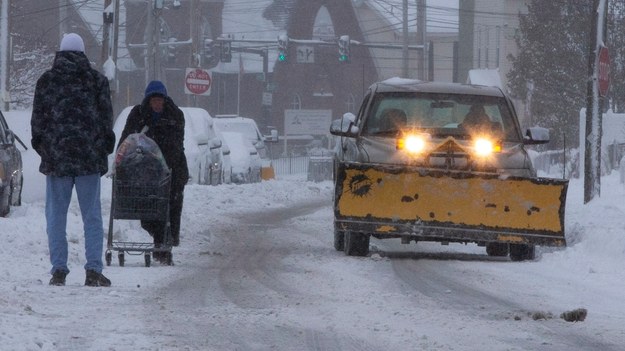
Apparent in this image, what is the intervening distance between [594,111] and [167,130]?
8320 millimetres

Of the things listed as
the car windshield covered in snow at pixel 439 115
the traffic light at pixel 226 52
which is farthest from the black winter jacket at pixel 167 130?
the traffic light at pixel 226 52

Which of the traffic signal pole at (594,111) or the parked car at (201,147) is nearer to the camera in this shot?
the traffic signal pole at (594,111)

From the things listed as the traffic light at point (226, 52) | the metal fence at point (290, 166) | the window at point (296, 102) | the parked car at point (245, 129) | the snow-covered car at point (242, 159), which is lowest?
the metal fence at point (290, 166)

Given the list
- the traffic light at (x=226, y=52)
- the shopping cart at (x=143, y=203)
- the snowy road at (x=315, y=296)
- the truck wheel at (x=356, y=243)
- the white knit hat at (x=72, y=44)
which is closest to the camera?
the snowy road at (x=315, y=296)

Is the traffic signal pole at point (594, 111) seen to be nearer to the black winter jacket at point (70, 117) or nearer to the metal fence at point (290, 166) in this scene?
the black winter jacket at point (70, 117)

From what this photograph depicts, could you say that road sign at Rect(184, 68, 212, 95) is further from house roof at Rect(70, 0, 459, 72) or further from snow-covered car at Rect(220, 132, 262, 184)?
house roof at Rect(70, 0, 459, 72)

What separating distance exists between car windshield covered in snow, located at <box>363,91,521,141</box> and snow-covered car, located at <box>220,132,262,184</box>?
64.3 ft

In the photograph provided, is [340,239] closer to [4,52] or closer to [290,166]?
[4,52]

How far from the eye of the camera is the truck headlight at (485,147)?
44.7 feet

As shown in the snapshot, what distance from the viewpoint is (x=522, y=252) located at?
13.9 meters

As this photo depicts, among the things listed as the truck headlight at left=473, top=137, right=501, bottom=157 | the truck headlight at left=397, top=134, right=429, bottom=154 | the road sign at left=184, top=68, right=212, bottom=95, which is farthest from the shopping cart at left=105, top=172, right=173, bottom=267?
the road sign at left=184, top=68, right=212, bottom=95

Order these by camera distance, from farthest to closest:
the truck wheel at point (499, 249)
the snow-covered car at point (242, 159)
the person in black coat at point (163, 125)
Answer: the snow-covered car at point (242, 159)
the truck wheel at point (499, 249)
the person in black coat at point (163, 125)

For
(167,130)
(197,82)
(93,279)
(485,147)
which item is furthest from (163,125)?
(197,82)

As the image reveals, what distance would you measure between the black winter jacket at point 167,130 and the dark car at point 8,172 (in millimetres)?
4800
